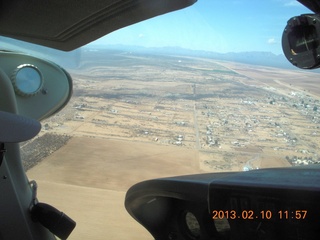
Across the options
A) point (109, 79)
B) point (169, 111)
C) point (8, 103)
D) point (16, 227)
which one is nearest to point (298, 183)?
point (16, 227)

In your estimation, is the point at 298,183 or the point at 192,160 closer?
the point at 298,183

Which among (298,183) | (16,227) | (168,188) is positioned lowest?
(16,227)

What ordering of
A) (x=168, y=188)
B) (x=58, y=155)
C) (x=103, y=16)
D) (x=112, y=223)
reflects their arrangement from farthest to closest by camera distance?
(x=58, y=155) < (x=112, y=223) < (x=103, y=16) < (x=168, y=188)

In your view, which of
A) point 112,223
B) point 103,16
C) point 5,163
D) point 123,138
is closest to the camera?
point 103,16

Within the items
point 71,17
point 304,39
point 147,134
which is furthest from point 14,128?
point 147,134

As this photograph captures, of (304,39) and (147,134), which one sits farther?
(147,134)

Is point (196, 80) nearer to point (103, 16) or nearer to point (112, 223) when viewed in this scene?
point (112, 223)
